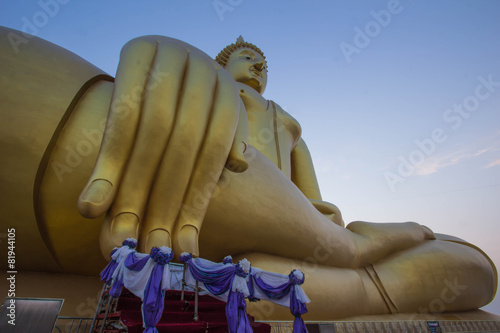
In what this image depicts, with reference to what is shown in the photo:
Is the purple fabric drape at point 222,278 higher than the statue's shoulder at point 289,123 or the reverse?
the reverse

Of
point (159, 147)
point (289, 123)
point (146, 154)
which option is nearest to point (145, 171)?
point (146, 154)

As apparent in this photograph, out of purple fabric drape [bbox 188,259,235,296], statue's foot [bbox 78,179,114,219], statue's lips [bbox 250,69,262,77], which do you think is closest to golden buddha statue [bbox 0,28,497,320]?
statue's foot [bbox 78,179,114,219]

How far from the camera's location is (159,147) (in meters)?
3.44

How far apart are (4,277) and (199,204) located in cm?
241

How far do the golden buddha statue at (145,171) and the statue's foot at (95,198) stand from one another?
11 millimetres

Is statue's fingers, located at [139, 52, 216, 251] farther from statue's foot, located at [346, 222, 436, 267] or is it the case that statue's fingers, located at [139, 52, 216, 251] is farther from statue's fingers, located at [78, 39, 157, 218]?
statue's foot, located at [346, 222, 436, 267]

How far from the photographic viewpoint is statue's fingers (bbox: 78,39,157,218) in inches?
120

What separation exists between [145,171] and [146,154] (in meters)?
0.19

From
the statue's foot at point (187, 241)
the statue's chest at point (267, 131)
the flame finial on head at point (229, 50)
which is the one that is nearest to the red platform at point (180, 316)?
the statue's foot at point (187, 241)

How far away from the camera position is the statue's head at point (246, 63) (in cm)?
877

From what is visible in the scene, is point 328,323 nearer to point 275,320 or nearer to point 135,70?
point 275,320

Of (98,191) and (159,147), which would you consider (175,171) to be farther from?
(98,191)

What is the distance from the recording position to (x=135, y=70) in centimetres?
357

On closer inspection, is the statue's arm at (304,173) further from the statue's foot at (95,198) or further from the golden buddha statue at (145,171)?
the statue's foot at (95,198)
